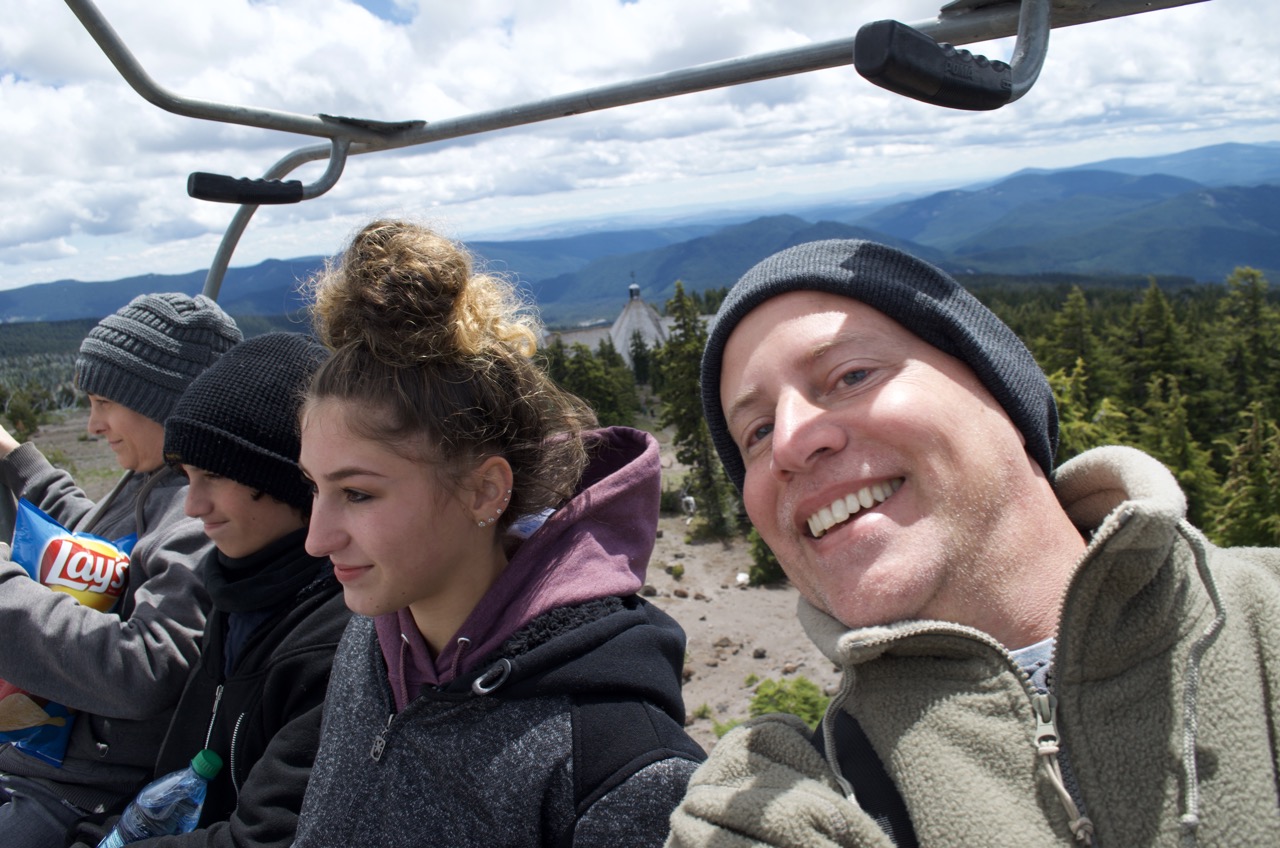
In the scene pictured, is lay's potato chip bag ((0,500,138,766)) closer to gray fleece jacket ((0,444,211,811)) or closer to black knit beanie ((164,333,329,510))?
gray fleece jacket ((0,444,211,811))

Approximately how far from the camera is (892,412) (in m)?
1.79

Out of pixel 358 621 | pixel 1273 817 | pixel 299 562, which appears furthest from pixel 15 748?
pixel 1273 817

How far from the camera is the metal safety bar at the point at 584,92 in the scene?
1.70 m

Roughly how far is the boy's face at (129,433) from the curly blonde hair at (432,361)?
165 cm

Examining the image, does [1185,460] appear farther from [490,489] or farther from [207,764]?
[207,764]

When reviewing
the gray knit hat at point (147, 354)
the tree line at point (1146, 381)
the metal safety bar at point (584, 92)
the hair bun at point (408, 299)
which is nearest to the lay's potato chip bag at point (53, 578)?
the gray knit hat at point (147, 354)

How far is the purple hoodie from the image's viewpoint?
2.47 meters

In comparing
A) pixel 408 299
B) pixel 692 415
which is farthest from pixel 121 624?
pixel 692 415

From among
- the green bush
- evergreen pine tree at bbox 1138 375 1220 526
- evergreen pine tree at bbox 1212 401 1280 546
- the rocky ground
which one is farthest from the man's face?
evergreen pine tree at bbox 1138 375 1220 526

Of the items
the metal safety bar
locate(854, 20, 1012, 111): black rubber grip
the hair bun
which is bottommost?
the hair bun

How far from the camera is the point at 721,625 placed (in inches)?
734

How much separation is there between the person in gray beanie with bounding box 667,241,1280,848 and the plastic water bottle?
198 centimetres

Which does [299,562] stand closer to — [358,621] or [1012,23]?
[358,621]

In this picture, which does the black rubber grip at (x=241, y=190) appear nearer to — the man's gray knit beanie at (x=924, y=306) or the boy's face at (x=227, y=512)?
the boy's face at (x=227, y=512)
